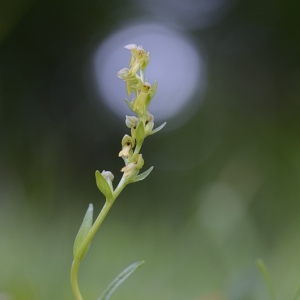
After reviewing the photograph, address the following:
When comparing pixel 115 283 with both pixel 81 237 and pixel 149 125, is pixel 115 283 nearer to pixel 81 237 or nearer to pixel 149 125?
pixel 81 237

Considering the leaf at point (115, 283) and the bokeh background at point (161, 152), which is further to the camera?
the bokeh background at point (161, 152)

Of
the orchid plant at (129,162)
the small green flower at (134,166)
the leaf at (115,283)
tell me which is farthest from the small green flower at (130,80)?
the leaf at (115,283)

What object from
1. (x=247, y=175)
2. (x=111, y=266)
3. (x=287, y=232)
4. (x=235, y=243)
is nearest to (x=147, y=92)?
(x=111, y=266)

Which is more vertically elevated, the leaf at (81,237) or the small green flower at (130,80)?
the small green flower at (130,80)

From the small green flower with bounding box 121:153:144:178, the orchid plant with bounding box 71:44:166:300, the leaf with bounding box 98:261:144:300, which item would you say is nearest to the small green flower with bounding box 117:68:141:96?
the orchid plant with bounding box 71:44:166:300

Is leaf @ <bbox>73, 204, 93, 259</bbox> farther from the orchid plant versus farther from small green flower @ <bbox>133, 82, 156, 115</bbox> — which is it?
small green flower @ <bbox>133, 82, 156, 115</bbox>

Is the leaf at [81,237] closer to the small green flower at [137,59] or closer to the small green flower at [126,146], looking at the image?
the small green flower at [126,146]
